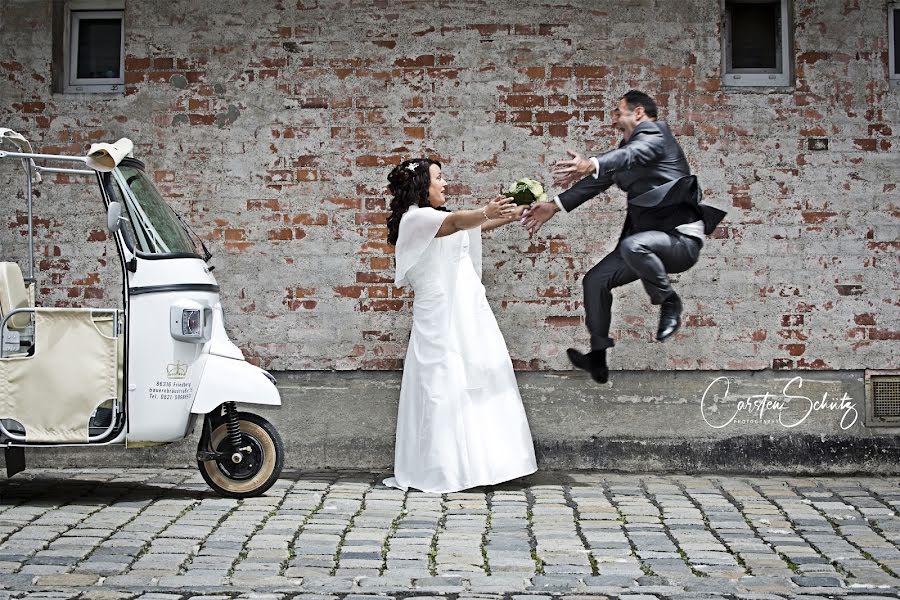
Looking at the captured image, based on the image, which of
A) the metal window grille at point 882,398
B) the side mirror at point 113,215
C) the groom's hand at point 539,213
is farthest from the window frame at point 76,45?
the metal window grille at point 882,398

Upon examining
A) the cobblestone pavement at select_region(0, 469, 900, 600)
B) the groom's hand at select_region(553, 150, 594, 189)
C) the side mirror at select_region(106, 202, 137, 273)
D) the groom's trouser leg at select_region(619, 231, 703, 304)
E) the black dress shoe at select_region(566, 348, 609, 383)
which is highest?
the groom's hand at select_region(553, 150, 594, 189)

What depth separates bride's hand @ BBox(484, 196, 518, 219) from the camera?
18.7ft

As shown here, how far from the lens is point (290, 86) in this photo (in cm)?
769

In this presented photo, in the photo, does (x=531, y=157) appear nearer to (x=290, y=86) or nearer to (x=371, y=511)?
(x=290, y=86)

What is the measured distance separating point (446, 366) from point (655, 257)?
2.37 metres

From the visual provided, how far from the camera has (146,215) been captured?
261 inches

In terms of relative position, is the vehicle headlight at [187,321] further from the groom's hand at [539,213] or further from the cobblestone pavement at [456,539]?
the groom's hand at [539,213]

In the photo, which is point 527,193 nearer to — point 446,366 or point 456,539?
point 456,539

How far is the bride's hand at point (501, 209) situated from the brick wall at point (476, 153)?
1.83 metres

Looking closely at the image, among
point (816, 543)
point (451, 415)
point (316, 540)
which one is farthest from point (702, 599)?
point (451, 415)

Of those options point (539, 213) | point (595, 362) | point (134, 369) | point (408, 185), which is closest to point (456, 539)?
point (595, 362)

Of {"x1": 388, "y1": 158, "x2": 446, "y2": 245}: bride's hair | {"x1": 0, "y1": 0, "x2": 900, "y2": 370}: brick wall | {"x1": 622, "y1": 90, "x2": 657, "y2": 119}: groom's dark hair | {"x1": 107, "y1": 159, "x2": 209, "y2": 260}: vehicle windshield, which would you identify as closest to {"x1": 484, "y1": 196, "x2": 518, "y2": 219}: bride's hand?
{"x1": 622, "y1": 90, "x2": 657, "y2": 119}: groom's dark hair

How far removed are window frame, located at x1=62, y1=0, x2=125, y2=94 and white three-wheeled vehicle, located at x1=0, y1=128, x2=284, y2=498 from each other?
4.70ft

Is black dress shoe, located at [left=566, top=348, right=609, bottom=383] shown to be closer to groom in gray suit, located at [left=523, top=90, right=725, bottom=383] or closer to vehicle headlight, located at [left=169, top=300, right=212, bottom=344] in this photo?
groom in gray suit, located at [left=523, top=90, right=725, bottom=383]
